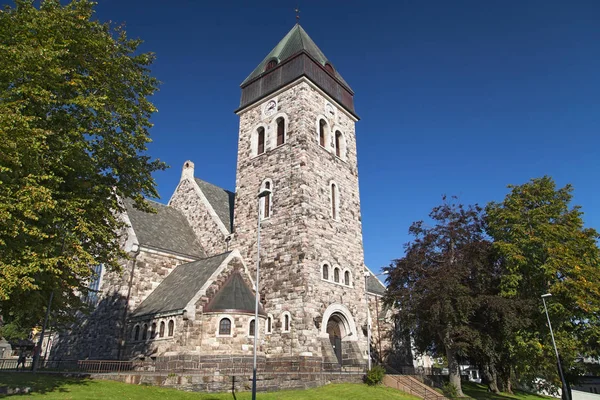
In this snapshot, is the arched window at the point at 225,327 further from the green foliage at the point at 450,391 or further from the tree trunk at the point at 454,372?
the green foliage at the point at 450,391

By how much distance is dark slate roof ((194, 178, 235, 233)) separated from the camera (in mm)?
31134

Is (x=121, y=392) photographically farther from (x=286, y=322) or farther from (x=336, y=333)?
Result: (x=336, y=333)

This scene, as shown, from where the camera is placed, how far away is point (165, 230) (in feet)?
94.5

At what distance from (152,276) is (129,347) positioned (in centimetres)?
442

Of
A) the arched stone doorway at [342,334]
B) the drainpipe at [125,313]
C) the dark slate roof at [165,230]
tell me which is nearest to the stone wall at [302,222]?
the arched stone doorway at [342,334]

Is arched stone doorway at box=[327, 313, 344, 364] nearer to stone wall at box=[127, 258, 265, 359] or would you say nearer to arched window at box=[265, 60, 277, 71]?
stone wall at box=[127, 258, 265, 359]

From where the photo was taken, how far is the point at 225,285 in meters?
22.3

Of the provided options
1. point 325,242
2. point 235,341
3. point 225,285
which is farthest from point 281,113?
point 235,341

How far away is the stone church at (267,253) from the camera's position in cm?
2144

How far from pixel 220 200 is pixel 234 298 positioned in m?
13.1

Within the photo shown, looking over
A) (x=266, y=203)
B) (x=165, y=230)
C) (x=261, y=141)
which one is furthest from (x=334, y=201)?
(x=165, y=230)

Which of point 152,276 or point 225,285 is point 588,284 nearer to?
point 225,285

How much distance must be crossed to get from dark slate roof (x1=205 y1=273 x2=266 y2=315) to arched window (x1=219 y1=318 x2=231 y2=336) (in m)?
0.53

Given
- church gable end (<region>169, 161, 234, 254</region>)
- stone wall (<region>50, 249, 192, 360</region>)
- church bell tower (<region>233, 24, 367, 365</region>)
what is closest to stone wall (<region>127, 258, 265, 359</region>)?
stone wall (<region>50, 249, 192, 360</region>)
